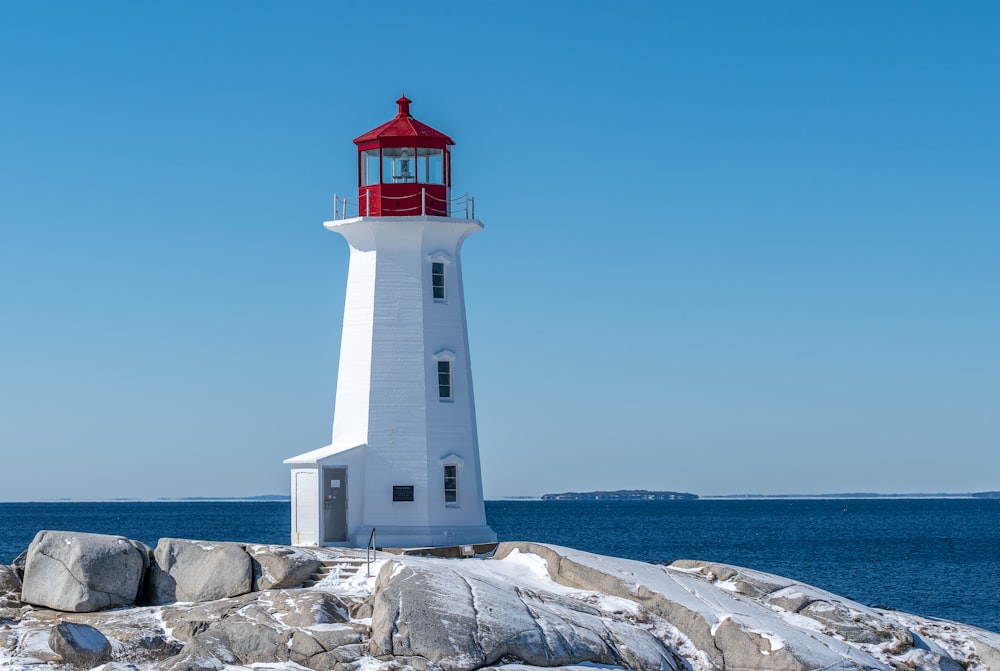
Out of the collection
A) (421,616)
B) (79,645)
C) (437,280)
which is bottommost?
(79,645)

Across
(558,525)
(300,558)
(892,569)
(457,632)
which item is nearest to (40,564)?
(300,558)

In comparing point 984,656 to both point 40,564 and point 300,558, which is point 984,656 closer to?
point 300,558

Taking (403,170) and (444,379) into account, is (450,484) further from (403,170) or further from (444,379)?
(403,170)

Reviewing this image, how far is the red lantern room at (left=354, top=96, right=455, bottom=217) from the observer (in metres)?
28.4

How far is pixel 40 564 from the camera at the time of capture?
22.4m

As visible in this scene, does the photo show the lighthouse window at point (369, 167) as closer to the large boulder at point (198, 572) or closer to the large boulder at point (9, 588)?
the large boulder at point (198, 572)

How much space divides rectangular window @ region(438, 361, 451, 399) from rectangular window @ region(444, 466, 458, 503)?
5.18 feet

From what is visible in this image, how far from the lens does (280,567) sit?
2261 cm

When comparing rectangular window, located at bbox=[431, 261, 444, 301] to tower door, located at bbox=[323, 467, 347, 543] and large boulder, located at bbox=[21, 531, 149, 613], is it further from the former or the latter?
large boulder, located at bbox=[21, 531, 149, 613]

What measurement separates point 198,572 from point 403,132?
1082 centimetres

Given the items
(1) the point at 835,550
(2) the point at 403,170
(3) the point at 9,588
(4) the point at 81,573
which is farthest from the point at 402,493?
(1) the point at 835,550

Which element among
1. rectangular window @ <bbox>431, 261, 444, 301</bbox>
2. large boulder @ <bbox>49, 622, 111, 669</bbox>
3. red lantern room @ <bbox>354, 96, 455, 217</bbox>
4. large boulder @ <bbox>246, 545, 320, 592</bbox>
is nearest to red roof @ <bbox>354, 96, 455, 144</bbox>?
red lantern room @ <bbox>354, 96, 455, 217</bbox>

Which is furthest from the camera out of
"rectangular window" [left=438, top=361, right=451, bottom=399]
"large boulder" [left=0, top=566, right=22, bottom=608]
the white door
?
"rectangular window" [left=438, top=361, right=451, bottom=399]

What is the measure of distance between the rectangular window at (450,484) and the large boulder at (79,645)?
951 centimetres
